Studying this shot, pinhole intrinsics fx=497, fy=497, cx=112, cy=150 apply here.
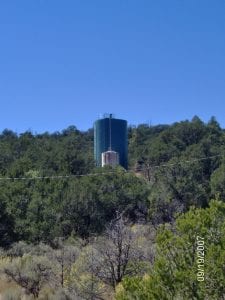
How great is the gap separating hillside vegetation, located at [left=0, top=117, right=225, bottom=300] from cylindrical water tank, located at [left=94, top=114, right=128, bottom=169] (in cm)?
325

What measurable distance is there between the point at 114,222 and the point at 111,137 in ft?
119

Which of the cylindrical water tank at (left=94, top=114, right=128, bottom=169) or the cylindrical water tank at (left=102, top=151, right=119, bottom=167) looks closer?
the cylindrical water tank at (left=102, top=151, right=119, bottom=167)

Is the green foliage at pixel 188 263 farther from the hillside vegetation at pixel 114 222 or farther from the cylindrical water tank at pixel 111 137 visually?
the cylindrical water tank at pixel 111 137

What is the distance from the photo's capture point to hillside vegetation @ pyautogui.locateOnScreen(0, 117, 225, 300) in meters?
5.91

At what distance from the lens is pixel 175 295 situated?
5.75 m

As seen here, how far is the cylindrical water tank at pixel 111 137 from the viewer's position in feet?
182

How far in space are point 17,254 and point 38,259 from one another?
21.8 ft

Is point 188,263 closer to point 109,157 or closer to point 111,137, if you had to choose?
point 109,157

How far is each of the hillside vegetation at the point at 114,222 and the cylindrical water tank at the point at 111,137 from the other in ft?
10.7

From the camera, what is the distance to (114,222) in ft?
65.6

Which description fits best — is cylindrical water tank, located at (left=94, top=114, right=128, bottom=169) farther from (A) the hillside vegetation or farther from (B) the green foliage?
(B) the green foliage

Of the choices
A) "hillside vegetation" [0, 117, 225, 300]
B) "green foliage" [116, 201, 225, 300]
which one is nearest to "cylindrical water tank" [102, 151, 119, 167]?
"hillside vegetation" [0, 117, 225, 300]

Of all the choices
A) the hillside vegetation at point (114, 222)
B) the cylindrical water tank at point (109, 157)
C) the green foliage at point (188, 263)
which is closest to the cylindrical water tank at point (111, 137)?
the cylindrical water tank at point (109, 157)

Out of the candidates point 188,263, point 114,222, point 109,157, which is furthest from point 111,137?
point 188,263
